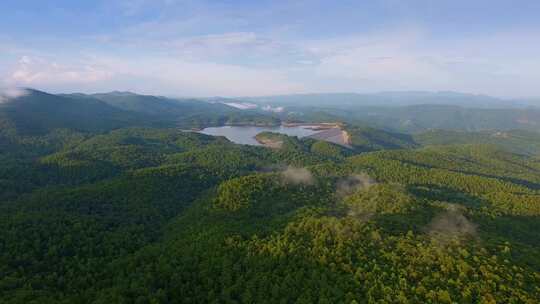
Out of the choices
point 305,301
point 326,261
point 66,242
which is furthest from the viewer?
point 66,242

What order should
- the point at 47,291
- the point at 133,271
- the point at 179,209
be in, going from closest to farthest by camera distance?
the point at 47,291 < the point at 133,271 < the point at 179,209

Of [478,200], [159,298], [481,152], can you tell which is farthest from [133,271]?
[481,152]

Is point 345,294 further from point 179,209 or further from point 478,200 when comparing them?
point 478,200

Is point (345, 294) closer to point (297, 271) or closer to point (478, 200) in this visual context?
point (297, 271)

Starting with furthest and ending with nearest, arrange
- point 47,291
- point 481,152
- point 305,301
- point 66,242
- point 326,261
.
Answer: point 481,152 < point 66,242 < point 326,261 < point 47,291 < point 305,301

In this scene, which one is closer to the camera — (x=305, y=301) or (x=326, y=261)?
(x=305, y=301)

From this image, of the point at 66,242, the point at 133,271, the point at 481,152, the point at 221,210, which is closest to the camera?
the point at 133,271

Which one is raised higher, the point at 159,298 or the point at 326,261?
the point at 326,261

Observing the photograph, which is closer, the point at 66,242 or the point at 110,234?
the point at 66,242

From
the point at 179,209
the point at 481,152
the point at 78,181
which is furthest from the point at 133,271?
the point at 481,152
